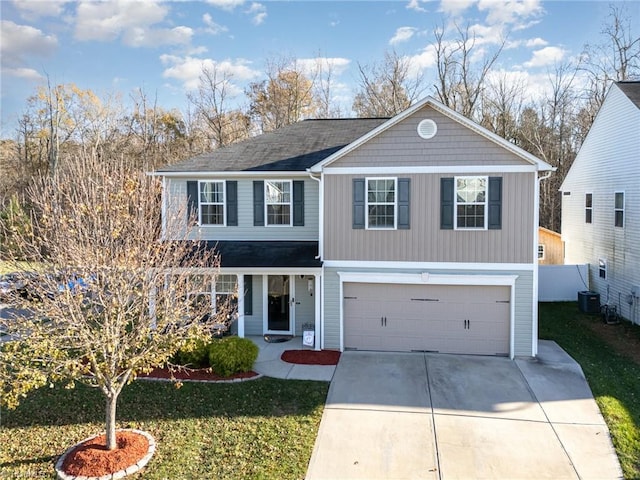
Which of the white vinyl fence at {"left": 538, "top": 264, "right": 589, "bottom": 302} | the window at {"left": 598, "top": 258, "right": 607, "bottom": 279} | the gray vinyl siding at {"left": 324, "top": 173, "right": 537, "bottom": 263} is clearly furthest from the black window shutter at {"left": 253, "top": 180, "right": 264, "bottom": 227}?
the window at {"left": 598, "top": 258, "right": 607, "bottom": 279}

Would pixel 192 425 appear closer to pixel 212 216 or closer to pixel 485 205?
pixel 212 216

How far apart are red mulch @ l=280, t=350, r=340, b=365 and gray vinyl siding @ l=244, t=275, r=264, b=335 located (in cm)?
188

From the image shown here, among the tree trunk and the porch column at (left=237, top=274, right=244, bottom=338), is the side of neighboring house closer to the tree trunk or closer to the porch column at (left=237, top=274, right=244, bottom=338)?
the porch column at (left=237, top=274, right=244, bottom=338)

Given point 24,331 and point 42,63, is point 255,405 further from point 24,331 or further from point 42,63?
point 42,63

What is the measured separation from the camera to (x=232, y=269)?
12.0 meters

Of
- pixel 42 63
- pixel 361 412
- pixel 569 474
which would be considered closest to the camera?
pixel 569 474

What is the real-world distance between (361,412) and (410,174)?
622cm

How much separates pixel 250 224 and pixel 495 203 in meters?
7.31

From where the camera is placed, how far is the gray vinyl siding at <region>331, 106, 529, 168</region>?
11141 millimetres

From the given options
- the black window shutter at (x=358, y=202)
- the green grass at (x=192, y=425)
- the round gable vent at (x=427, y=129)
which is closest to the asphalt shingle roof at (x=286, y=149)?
the black window shutter at (x=358, y=202)

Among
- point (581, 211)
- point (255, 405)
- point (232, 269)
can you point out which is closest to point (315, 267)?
point (232, 269)

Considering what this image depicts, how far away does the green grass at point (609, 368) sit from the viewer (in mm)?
7291

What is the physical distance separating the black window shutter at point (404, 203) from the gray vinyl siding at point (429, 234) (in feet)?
0.36

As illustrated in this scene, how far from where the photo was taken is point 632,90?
15.1m
